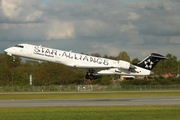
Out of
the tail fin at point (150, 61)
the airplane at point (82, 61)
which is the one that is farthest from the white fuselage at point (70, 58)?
the tail fin at point (150, 61)

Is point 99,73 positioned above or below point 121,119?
above

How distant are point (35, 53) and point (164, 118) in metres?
39.8

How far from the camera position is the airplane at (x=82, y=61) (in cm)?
6581

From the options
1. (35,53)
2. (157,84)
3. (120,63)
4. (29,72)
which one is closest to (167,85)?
(157,84)

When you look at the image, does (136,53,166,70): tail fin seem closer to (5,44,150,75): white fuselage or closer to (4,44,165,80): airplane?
(4,44,165,80): airplane

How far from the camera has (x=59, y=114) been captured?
31422 millimetres

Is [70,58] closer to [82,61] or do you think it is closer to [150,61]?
[82,61]

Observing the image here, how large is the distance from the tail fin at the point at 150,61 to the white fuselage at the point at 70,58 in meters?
2.33

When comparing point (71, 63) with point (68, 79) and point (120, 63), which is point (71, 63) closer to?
point (120, 63)

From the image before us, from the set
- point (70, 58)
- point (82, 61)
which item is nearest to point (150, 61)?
point (82, 61)

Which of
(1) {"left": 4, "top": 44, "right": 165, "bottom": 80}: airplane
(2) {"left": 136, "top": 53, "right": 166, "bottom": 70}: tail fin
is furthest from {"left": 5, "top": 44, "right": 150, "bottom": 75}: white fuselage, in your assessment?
(2) {"left": 136, "top": 53, "right": 166, "bottom": 70}: tail fin

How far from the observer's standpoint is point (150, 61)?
260 ft

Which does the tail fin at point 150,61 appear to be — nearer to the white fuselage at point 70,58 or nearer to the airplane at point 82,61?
the airplane at point 82,61

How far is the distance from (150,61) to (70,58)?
18320mm
